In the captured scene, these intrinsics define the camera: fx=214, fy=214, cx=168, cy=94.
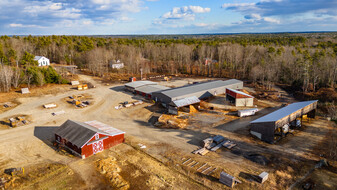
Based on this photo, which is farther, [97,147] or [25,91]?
[25,91]

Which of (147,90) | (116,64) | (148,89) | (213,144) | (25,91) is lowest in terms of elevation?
(213,144)

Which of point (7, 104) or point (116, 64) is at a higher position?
point (116, 64)

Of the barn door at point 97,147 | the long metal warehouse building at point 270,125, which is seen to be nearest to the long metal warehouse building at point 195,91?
the long metal warehouse building at point 270,125

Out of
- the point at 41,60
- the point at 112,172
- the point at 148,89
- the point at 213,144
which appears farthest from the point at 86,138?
the point at 41,60

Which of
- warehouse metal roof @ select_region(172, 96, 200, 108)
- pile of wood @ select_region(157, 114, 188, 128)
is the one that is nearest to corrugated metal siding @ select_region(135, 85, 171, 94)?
warehouse metal roof @ select_region(172, 96, 200, 108)

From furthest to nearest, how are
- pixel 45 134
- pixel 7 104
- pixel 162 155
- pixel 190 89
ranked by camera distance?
1. pixel 190 89
2. pixel 7 104
3. pixel 45 134
4. pixel 162 155

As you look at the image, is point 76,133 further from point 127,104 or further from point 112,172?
point 127,104
